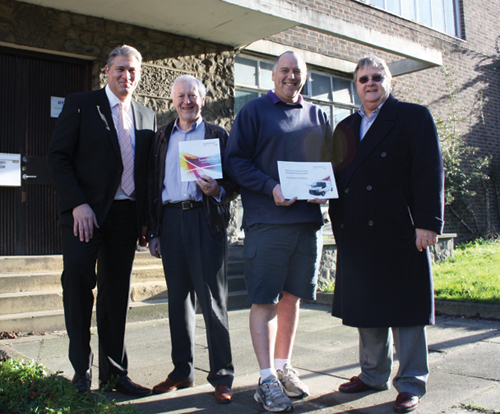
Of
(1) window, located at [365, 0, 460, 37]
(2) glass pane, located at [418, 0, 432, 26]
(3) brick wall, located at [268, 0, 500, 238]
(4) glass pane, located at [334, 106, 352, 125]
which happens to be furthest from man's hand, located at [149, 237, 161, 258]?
(2) glass pane, located at [418, 0, 432, 26]

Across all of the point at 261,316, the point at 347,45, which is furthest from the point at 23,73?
the point at 347,45

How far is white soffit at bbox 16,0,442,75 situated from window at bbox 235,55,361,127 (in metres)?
0.90

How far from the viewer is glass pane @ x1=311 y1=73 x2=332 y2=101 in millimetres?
9977

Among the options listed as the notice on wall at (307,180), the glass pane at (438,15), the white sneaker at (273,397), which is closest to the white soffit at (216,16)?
the notice on wall at (307,180)

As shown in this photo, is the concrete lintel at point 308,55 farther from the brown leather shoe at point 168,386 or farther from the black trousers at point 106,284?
the brown leather shoe at point 168,386

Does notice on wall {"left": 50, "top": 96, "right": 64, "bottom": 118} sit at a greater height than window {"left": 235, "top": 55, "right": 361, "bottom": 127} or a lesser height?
lesser

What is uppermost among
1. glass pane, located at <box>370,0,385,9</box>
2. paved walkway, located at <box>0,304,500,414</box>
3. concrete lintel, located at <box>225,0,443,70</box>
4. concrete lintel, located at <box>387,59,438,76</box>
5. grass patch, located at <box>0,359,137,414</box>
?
glass pane, located at <box>370,0,385,9</box>

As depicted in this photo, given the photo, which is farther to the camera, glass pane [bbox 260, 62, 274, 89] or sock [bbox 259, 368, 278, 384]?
glass pane [bbox 260, 62, 274, 89]

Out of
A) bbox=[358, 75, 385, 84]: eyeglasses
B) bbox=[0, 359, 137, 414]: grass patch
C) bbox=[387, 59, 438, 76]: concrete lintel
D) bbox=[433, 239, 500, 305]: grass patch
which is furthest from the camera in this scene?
bbox=[387, 59, 438, 76]: concrete lintel

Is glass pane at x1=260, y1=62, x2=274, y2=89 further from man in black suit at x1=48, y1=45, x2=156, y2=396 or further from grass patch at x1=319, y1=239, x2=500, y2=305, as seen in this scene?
man in black suit at x1=48, y1=45, x2=156, y2=396

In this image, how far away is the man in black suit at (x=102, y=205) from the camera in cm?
301

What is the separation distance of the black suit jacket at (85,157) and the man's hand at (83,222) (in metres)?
0.04

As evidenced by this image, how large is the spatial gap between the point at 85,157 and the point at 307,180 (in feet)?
4.55

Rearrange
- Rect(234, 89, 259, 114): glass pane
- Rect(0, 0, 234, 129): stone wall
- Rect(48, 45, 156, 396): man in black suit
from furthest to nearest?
Rect(234, 89, 259, 114): glass pane, Rect(0, 0, 234, 129): stone wall, Rect(48, 45, 156, 396): man in black suit
